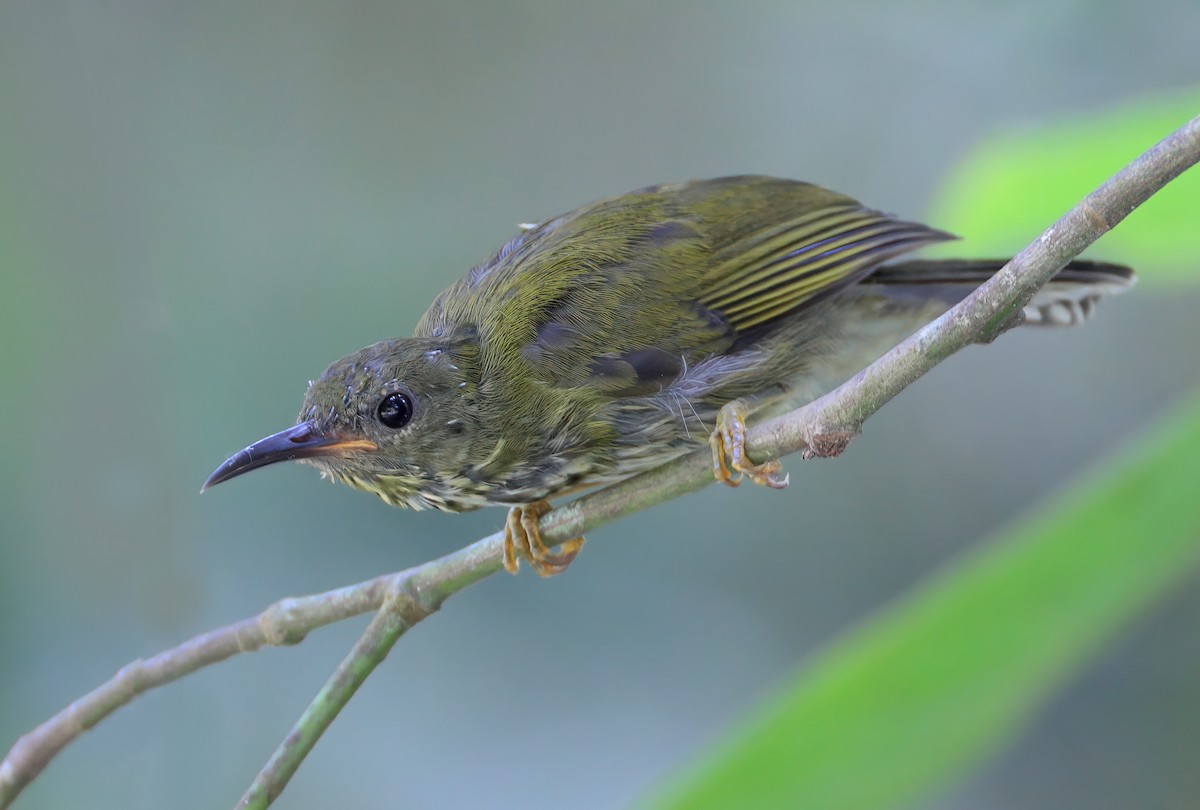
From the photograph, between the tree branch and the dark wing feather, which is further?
the dark wing feather

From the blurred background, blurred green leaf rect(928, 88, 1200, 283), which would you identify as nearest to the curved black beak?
blurred green leaf rect(928, 88, 1200, 283)

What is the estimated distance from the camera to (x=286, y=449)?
1.98 metres

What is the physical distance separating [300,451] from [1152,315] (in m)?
3.00

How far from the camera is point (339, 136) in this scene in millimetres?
4035

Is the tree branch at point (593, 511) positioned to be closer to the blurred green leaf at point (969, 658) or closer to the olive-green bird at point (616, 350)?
the olive-green bird at point (616, 350)

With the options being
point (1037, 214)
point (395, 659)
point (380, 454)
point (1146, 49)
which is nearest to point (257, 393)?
point (395, 659)

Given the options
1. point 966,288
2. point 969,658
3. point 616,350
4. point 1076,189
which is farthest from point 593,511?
point 966,288

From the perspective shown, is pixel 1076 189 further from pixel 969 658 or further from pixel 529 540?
pixel 529 540

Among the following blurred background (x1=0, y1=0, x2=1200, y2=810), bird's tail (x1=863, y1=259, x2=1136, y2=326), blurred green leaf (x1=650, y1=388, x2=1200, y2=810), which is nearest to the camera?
blurred green leaf (x1=650, y1=388, x2=1200, y2=810)

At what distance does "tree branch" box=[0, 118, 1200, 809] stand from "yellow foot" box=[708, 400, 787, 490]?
0.03 meters

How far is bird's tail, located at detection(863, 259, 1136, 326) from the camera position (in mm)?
2352

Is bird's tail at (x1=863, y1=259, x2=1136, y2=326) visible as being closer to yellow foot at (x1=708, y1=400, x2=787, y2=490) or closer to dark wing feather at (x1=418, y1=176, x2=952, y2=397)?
dark wing feather at (x1=418, y1=176, x2=952, y2=397)

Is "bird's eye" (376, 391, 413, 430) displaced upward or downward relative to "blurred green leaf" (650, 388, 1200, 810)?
upward

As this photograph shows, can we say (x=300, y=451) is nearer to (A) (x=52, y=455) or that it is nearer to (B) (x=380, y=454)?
(B) (x=380, y=454)
